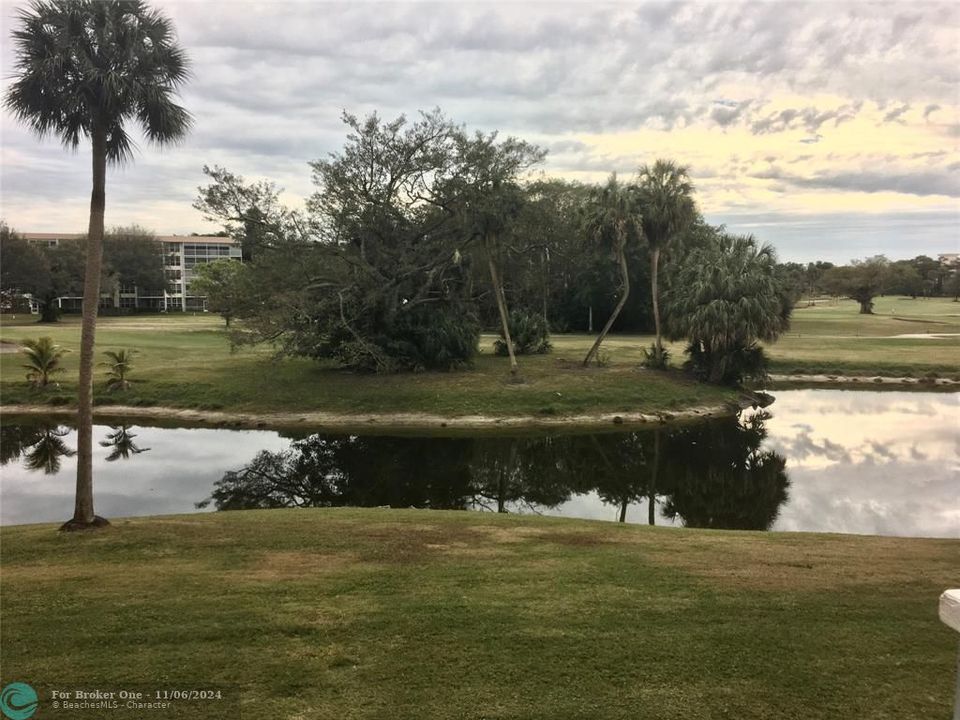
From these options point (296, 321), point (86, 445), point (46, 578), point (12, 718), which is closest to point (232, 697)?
point (12, 718)

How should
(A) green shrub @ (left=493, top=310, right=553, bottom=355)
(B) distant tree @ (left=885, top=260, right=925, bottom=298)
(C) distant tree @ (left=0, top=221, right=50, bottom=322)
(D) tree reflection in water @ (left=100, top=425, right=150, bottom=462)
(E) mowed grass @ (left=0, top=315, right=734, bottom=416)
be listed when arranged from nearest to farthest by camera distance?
(D) tree reflection in water @ (left=100, top=425, right=150, bottom=462), (E) mowed grass @ (left=0, top=315, right=734, bottom=416), (A) green shrub @ (left=493, top=310, right=553, bottom=355), (C) distant tree @ (left=0, top=221, right=50, bottom=322), (B) distant tree @ (left=885, top=260, right=925, bottom=298)

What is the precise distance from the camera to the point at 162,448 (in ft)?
73.5

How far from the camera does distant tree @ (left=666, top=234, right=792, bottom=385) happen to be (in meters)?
31.3

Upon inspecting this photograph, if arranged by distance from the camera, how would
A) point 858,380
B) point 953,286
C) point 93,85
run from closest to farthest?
point 93,85 < point 858,380 < point 953,286

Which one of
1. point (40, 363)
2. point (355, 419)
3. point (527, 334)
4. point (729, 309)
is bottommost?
point (355, 419)

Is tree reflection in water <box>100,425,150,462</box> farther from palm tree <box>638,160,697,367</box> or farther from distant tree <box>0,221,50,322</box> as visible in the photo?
distant tree <box>0,221,50,322</box>

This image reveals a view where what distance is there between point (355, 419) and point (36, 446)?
37.9 feet

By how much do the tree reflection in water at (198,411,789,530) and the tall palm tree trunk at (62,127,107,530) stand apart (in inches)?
243

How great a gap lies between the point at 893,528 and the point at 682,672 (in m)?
11.7

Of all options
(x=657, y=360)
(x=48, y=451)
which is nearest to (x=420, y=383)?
(x=657, y=360)

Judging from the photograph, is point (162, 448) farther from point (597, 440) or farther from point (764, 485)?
point (764, 485)

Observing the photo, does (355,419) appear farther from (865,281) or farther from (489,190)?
(865,281)

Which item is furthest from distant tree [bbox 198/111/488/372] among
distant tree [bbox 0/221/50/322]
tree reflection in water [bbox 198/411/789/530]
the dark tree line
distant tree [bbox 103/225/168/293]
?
distant tree [bbox 103/225/168/293]

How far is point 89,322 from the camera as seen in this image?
31.3ft
